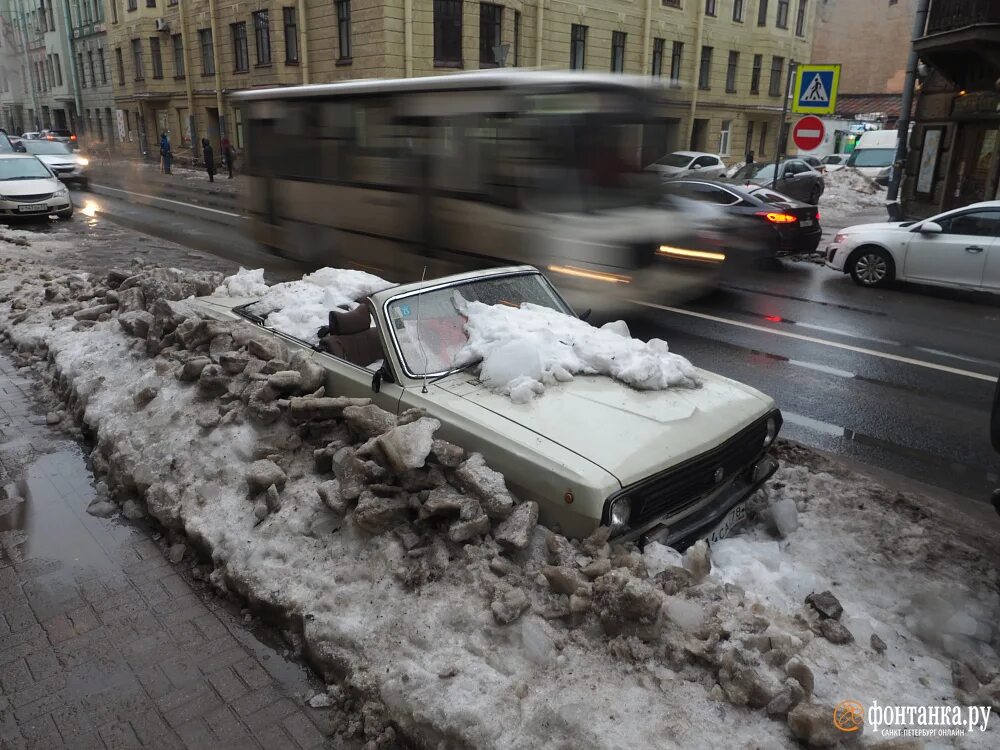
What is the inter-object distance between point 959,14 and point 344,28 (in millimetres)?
19622

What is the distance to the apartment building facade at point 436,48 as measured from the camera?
27.2 metres

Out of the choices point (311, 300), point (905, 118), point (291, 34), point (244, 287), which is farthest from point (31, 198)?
point (905, 118)

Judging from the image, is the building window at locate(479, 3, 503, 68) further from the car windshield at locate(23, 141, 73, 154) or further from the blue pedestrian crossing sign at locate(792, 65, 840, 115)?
the car windshield at locate(23, 141, 73, 154)

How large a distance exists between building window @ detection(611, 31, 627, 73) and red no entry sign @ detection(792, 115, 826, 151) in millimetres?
19016

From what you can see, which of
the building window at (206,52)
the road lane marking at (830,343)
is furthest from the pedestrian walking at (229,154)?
the road lane marking at (830,343)

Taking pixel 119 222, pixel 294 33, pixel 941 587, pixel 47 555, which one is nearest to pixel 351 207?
pixel 47 555

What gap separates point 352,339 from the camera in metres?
5.05

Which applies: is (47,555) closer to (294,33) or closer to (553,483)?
(553,483)

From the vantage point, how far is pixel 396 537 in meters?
3.85

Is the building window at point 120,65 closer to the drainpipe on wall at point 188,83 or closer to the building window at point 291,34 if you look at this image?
the drainpipe on wall at point 188,83

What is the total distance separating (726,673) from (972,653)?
3.99ft

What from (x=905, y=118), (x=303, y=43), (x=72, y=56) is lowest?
(x=905, y=118)

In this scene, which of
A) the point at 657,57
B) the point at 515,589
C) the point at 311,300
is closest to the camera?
the point at 515,589

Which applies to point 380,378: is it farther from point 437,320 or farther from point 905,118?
point 905,118
